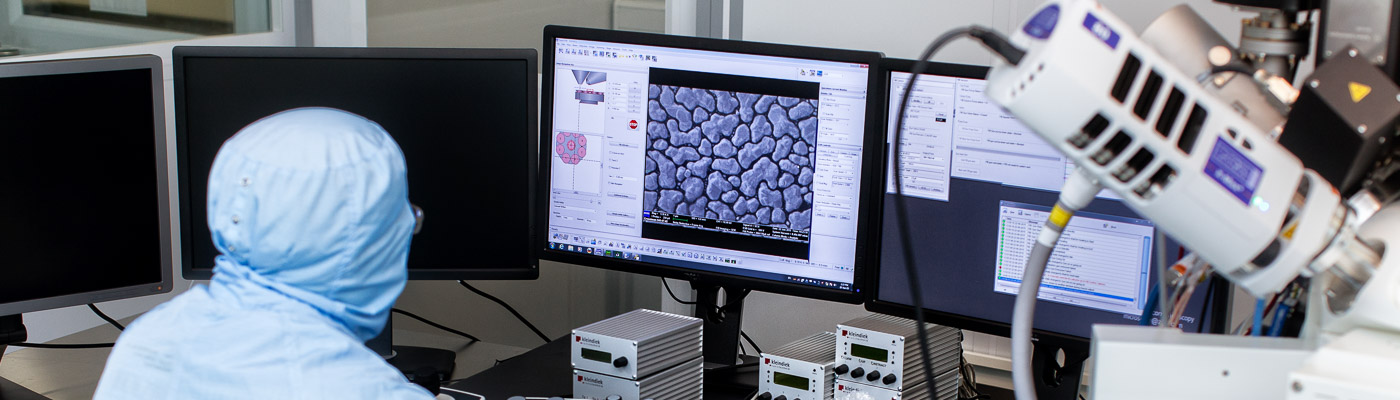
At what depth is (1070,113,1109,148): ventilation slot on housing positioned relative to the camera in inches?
31.5

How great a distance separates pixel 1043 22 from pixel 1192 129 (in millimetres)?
129

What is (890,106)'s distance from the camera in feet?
4.94

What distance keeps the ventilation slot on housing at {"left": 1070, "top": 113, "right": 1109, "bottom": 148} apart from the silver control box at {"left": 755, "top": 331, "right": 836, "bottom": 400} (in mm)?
704

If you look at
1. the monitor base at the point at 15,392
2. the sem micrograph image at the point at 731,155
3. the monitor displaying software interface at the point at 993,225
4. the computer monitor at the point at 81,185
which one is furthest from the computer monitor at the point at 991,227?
the monitor base at the point at 15,392

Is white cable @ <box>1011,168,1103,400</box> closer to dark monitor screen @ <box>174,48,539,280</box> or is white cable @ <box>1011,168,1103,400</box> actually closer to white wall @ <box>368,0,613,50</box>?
dark monitor screen @ <box>174,48,539,280</box>

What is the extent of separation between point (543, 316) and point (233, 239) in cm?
140

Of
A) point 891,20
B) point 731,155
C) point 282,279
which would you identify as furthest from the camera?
point 891,20

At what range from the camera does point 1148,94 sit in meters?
0.80

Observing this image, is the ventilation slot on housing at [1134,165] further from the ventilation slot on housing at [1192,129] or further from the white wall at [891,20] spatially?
the white wall at [891,20]

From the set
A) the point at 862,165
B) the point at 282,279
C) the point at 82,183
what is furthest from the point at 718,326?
the point at 82,183

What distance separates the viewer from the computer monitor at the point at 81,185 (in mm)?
1501

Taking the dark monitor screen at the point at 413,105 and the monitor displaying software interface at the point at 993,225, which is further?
the dark monitor screen at the point at 413,105

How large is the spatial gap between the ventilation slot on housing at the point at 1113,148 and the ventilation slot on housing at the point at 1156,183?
0.03 metres

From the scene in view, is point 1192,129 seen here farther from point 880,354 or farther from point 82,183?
point 82,183
